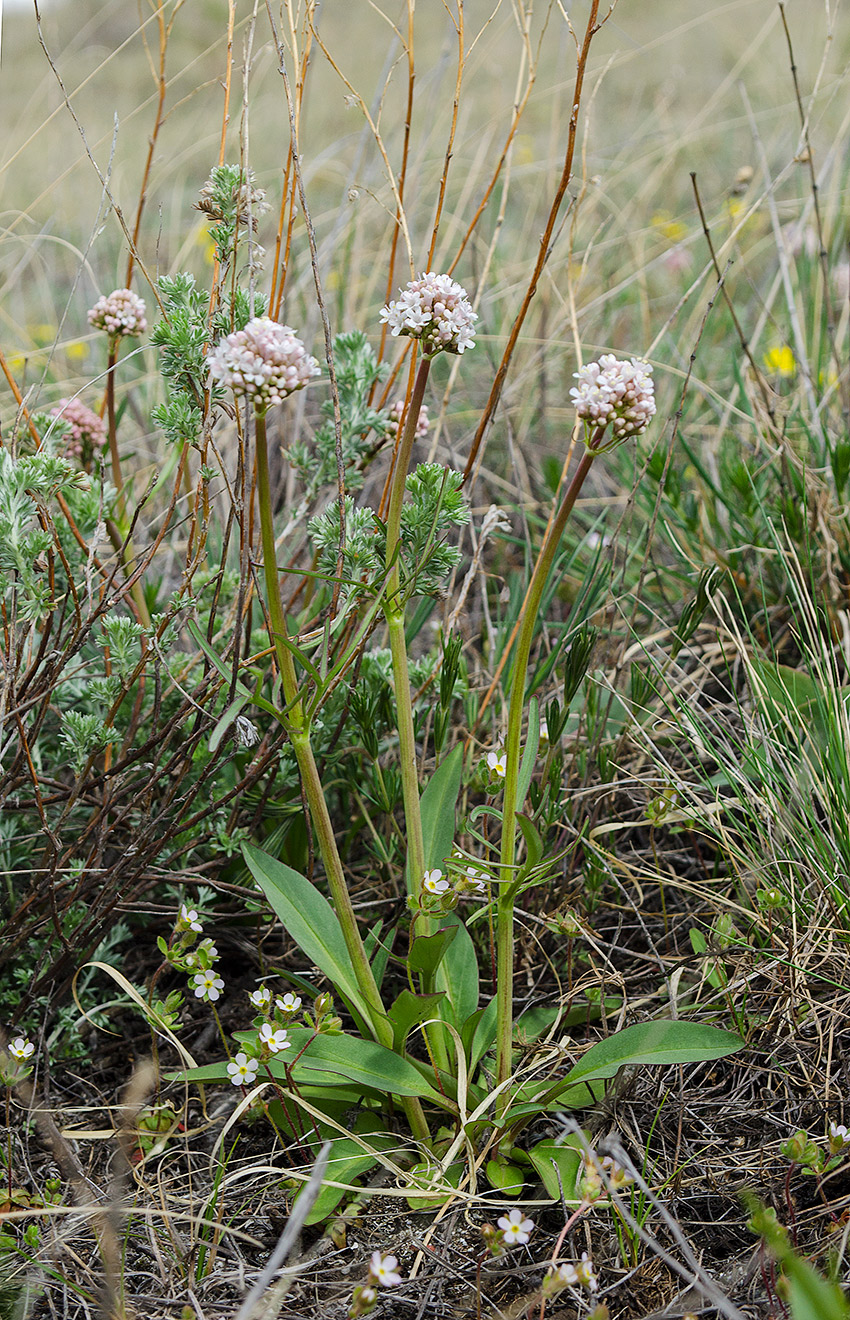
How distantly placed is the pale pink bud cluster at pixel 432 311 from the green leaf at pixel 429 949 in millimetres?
743

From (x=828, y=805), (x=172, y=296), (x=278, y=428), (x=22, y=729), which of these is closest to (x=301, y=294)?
(x=278, y=428)

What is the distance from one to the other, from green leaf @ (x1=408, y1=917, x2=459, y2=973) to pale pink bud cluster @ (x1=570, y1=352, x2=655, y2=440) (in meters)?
0.67

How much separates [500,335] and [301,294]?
2.20ft

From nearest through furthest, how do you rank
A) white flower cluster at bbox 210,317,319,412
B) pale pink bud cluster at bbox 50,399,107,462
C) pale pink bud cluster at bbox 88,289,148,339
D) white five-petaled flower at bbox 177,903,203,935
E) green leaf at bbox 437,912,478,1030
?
1. white flower cluster at bbox 210,317,319,412
2. white five-petaled flower at bbox 177,903,203,935
3. green leaf at bbox 437,912,478,1030
4. pale pink bud cluster at bbox 88,289,148,339
5. pale pink bud cluster at bbox 50,399,107,462

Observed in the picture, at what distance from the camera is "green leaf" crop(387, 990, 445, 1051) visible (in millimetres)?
1277

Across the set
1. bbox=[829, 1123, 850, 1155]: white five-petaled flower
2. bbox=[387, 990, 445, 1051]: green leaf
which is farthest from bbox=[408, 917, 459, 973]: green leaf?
bbox=[829, 1123, 850, 1155]: white five-petaled flower

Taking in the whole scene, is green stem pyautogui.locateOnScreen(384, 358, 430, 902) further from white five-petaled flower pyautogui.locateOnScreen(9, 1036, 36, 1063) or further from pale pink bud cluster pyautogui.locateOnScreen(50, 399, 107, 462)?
pale pink bud cluster pyautogui.locateOnScreen(50, 399, 107, 462)

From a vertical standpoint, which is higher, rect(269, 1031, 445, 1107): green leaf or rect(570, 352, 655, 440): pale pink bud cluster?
rect(570, 352, 655, 440): pale pink bud cluster

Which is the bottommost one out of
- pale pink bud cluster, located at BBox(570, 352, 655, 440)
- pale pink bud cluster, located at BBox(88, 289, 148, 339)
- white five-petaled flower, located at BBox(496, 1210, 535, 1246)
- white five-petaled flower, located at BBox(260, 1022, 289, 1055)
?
white five-petaled flower, located at BBox(496, 1210, 535, 1246)

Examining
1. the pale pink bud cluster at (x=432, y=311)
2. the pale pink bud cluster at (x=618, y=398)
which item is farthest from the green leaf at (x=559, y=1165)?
the pale pink bud cluster at (x=432, y=311)

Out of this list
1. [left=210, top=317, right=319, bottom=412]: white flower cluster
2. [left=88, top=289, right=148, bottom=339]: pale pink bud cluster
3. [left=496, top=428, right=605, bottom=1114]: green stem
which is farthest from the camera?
[left=88, top=289, right=148, bottom=339]: pale pink bud cluster

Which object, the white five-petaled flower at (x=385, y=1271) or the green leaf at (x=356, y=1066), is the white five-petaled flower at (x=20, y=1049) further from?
the white five-petaled flower at (x=385, y=1271)

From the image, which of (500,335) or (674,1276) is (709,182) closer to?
(500,335)

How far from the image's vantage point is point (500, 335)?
3.23 m
